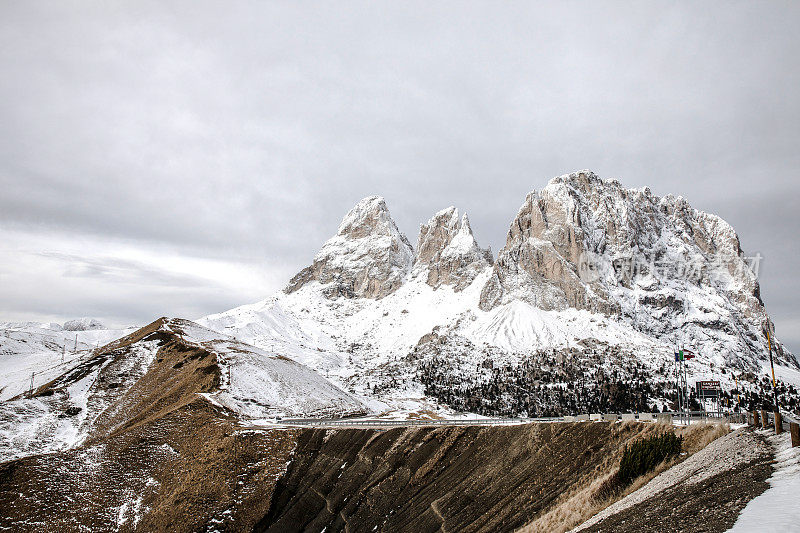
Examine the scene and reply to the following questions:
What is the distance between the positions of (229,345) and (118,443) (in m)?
69.8

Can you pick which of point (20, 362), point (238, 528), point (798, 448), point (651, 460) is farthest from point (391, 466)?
point (20, 362)

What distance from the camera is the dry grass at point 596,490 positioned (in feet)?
87.1

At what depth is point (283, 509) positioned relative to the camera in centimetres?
5019

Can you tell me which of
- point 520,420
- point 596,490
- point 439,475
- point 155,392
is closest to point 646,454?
point 596,490

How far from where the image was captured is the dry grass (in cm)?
2656

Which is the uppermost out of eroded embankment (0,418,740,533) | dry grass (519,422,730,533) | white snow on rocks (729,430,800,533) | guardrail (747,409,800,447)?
guardrail (747,409,800,447)

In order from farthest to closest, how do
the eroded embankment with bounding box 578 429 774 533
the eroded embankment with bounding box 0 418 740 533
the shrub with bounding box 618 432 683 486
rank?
the eroded embankment with bounding box 0 418 740 533 → the shrub with bounding box 618 432 683 486 → the eroded embankment with bounding box 578 429 774 533

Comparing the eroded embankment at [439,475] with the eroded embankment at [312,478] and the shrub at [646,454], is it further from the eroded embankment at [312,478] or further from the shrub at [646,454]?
the shrub at [646,454]

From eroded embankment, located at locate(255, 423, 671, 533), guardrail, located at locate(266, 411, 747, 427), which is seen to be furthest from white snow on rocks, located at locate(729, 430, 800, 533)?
guardrail, located at locate(266, 411, 747, 427)

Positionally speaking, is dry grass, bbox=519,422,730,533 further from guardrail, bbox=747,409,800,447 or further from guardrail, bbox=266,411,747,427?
guardrail, bbox=266,411,747,427

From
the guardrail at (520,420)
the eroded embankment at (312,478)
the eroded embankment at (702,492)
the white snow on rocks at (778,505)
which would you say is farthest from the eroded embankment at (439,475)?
the white snow on rocks at (778,505)

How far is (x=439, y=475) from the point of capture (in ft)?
143

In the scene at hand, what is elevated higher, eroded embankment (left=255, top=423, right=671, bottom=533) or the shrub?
the shrub

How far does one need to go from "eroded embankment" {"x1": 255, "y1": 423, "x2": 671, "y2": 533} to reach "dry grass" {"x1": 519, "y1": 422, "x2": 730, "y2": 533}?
37cm
